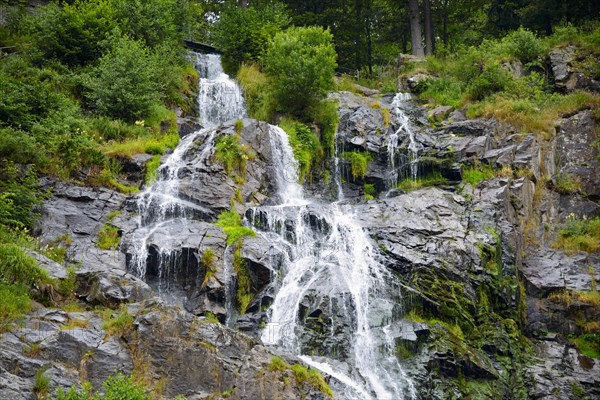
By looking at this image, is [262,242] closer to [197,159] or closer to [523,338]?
[197,159]

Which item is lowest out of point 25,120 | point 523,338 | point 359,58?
point 523,338

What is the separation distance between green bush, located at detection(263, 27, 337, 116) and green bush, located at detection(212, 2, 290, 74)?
3.19m

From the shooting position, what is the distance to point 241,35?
88.1 feet

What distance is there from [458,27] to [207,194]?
75.9 feet

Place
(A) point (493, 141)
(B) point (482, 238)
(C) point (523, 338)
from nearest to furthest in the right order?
(C) point (523, 338), (B) point (482, 238), (A) point (493, 141)

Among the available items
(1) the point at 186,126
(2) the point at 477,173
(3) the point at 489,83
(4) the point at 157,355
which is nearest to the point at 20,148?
(1) the point at 186,126

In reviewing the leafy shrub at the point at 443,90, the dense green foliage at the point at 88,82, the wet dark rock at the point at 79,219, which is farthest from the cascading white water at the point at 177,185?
the leafy shrub at the point at 443,90

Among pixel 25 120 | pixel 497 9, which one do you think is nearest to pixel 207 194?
pixel 25 120

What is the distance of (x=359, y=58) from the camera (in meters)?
32.9

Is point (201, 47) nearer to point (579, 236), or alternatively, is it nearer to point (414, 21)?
point (414, 21)

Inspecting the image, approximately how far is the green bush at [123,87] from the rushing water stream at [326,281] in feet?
9.11

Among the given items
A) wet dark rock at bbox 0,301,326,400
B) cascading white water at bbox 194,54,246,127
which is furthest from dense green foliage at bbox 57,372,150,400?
cascading white water at bbox 194,54,246,127

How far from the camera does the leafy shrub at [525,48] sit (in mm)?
24828

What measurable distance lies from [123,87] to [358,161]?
8753mm
